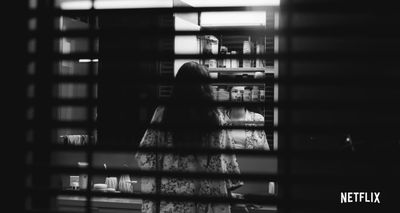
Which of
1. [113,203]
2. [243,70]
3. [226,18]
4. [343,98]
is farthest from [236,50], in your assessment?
[343,98]

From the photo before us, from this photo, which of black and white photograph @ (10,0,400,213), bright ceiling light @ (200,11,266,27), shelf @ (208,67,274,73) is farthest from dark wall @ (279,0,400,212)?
shelf @ (208,67,274,73)

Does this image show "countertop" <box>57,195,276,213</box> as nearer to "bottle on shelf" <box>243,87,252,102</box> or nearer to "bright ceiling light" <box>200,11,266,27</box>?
"bright ceiling light" <box>200,11,266,27</box>

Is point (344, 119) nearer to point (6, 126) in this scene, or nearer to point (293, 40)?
point (293, 40)

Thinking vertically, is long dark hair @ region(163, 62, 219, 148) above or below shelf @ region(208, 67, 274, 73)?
below

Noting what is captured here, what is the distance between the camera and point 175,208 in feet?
9.12

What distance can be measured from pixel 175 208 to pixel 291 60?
70.8 inches

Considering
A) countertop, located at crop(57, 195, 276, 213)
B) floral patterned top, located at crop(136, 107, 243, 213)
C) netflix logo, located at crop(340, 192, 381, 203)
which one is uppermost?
netflix logo, located at crop(340, 192, 381, 203)

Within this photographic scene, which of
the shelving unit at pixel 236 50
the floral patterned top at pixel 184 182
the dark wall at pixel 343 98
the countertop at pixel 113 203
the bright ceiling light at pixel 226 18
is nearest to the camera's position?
the dark wall at pixel 343 98

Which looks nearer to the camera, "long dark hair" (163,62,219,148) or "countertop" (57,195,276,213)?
"long dark hair" (163,62,219,148)

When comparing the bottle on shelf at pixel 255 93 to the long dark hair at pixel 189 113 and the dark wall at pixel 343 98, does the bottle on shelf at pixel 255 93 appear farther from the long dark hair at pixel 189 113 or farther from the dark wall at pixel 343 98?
the dark wall at pixel 343 98

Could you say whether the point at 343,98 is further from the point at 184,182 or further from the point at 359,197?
the point at 184,182

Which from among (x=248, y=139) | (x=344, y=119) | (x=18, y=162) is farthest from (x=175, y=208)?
(x=248, y=139)

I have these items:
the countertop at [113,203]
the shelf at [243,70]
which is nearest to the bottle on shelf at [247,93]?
the shelf at [243,70]

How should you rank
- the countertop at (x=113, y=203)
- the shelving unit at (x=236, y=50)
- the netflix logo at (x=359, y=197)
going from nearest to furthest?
the netflix logo at (x=359, y=197), the countertop at (x=113, y=203), the shelving unit at (x=236, y=50)
